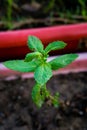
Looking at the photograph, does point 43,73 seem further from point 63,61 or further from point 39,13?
point 39,13

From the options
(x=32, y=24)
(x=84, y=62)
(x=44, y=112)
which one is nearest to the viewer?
(x=44, y=112)

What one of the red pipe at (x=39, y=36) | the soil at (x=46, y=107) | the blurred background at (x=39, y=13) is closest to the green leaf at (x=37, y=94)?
the soil at (x=46, y=107)

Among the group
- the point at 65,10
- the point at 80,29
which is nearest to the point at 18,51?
the point at 80,29

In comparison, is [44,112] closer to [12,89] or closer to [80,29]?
[12,89]

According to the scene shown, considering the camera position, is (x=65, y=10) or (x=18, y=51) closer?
(x=18, y=51)

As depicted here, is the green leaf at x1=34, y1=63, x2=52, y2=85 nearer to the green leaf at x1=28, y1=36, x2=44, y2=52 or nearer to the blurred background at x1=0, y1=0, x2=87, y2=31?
the green leaf at x1=28, y1=36, x2=44, y2=52
